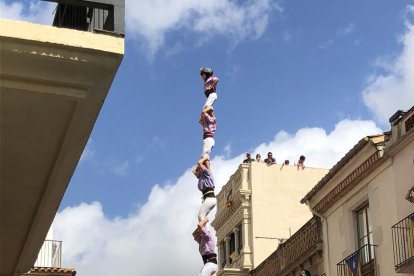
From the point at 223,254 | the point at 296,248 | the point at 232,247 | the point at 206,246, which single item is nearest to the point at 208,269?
the point at 206,246

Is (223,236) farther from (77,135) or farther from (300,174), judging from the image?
(77,135)

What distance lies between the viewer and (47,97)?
6.30m

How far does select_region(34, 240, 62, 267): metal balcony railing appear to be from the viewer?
25562 millimetres

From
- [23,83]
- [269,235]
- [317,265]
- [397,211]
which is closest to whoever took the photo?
[23,83]

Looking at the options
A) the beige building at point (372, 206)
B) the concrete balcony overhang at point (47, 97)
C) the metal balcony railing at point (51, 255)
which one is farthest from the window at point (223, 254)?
the concrete balcony overhang at point (47, 97)

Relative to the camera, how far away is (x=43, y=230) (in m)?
8.50

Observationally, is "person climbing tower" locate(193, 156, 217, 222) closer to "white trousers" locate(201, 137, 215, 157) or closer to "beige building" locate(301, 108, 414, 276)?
"white trousers" locate(201, 137, 215, 157)

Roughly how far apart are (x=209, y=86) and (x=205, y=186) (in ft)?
7.27

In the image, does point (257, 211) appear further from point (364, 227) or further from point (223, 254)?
point (364, 227)

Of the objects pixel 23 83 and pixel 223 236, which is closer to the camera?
pixel 23 83

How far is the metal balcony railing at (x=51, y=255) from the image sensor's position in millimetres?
25562

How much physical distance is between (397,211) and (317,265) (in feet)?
16.1

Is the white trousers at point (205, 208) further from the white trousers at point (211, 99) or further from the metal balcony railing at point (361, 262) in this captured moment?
the metal balcony railing at point (361, 262)

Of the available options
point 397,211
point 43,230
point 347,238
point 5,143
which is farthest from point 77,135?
point 347,238
